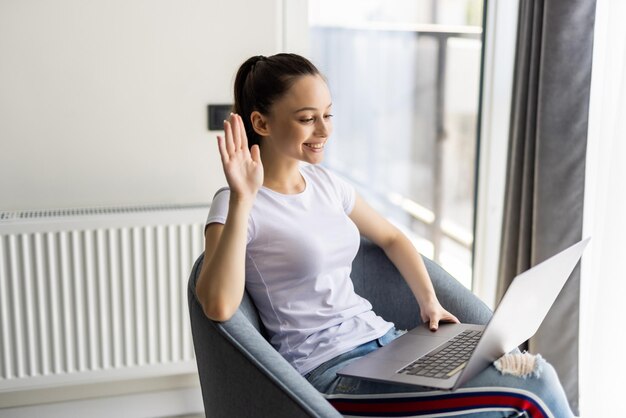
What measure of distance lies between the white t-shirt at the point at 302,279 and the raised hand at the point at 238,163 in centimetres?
12

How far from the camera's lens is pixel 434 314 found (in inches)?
73.4

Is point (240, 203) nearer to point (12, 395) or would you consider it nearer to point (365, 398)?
Answer: point (365, 398)

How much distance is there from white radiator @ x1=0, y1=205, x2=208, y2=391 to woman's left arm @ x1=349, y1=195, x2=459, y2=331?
69 cm

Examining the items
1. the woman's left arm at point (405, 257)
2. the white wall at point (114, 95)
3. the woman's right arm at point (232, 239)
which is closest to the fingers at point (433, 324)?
the woman's left arm at point (405, 257)

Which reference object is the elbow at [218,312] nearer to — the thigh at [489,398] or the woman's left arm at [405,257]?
the thigh at [489,398]

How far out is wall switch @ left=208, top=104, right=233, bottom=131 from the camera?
8.44 feet

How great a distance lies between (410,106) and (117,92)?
3.29ft

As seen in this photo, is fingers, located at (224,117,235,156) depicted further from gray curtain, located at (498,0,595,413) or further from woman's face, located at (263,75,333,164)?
gray curtain, located at (498,0,595,413)

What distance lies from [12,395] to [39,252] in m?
0.51

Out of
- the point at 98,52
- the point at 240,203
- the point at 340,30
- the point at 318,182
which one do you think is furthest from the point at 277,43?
the point at 240,203

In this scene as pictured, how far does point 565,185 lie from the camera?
256 centimetres

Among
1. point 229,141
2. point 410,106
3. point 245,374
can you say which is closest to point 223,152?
point 229,141

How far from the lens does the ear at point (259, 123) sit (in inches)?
69.9

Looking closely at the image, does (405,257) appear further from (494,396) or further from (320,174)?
(494,396)
